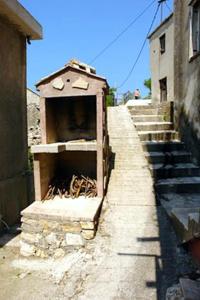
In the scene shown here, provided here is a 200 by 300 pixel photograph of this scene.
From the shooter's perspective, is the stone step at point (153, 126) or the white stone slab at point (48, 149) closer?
the white stone slab at point (48, 149)

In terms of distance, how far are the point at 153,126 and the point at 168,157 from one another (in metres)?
1.56

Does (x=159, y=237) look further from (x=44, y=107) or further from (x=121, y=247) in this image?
(x=44, y=107)

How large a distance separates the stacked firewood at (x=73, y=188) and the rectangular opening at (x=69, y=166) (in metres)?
0.05

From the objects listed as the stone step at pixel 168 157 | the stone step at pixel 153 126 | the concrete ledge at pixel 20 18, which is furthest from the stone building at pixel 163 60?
the concrete ledge at pixel 20 18

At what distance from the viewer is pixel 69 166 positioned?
21.4ft

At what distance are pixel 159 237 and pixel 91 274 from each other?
1.18 m

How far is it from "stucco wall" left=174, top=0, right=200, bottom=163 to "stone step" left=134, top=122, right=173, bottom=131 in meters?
0.28

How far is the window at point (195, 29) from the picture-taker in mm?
7148

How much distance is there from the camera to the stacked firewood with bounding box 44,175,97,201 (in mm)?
5801

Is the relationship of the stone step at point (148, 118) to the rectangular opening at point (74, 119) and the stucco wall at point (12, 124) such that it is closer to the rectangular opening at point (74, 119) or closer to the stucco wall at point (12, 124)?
the rectangular opening at point (74, 119)

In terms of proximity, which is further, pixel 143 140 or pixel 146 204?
pixel 143 140

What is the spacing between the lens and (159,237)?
15.1 feet

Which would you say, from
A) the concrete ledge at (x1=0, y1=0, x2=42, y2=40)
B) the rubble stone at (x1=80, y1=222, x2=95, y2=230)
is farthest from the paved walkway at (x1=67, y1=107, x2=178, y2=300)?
the concrete ledge at (x1=0, y1=0, x2=42, y2=40)

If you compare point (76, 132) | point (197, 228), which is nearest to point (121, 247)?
Answer: point (197, 228)
